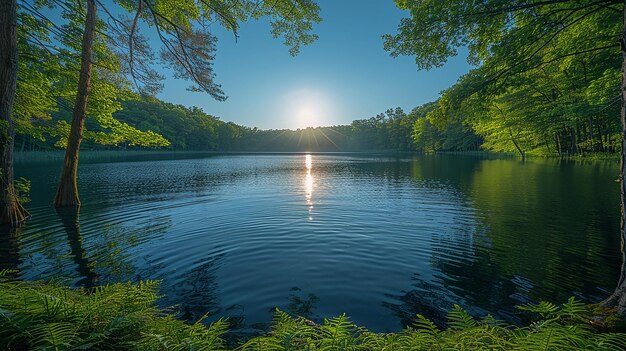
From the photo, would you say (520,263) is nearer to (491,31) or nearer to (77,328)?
(491,31)

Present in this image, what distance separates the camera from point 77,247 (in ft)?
32.4

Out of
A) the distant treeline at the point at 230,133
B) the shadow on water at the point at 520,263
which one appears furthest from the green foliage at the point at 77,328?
the distant treeline at the point at 230,133

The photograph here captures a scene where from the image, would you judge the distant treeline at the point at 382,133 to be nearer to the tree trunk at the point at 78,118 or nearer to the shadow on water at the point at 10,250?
the tree trunk at the point at 78,118

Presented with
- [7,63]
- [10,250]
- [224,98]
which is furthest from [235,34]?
[10,250]

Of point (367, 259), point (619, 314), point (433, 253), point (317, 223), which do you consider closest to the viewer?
point (619, 314)

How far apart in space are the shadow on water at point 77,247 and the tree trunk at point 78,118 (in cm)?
98

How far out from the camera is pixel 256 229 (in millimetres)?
12203

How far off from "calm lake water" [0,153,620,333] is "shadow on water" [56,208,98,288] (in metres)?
0.05

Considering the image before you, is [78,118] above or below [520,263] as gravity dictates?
above

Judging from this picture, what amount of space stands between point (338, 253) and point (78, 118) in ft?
49.4

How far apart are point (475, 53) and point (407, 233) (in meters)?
7.08

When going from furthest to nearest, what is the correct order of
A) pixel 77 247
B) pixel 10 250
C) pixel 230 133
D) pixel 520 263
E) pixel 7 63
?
pixel 230 133
pixel 77 247
pixel 10 250
pixel 7 63
pixel 520 263

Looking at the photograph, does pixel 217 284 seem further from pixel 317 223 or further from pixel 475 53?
pixel 475 53

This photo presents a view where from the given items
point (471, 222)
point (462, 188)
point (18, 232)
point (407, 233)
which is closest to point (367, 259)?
point (407, 233)
